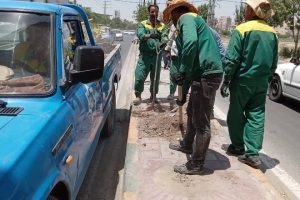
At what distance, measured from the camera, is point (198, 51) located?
4.37 m

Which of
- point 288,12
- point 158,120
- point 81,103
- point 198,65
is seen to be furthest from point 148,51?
point 288,12

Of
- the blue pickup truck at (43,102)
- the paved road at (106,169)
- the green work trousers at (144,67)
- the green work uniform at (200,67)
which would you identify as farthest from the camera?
the green work trousers at (144,67)

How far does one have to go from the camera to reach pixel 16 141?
7.54ft

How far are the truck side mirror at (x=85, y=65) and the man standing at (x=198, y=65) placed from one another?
1.14m

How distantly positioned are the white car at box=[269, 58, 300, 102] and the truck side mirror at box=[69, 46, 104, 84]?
6.94 metres

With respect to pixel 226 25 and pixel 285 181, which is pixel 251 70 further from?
pixel 226 25

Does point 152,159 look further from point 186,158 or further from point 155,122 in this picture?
point 155,122

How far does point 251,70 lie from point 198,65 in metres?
0.82

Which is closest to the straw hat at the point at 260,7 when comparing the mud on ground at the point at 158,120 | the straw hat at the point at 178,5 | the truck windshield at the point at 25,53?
the straw hat at the point at 178,5

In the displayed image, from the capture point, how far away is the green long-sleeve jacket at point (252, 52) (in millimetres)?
4805

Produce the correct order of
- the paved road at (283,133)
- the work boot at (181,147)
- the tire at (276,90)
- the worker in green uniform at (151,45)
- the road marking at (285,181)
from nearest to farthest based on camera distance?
the road marking at (285,181)
the work boot at (181,147)
the paved road at (283,133)
the worker in green uniform at (151,45)
the tire at (276,90)

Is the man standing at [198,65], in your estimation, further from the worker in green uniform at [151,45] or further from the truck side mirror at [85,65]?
the worker in green uniform at [151,45]

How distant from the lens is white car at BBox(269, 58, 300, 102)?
30.9 feet

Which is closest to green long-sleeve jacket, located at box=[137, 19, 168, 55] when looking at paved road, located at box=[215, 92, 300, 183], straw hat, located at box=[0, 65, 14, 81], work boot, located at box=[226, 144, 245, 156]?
paved road, located at box=[215, 92, 300, 183]
